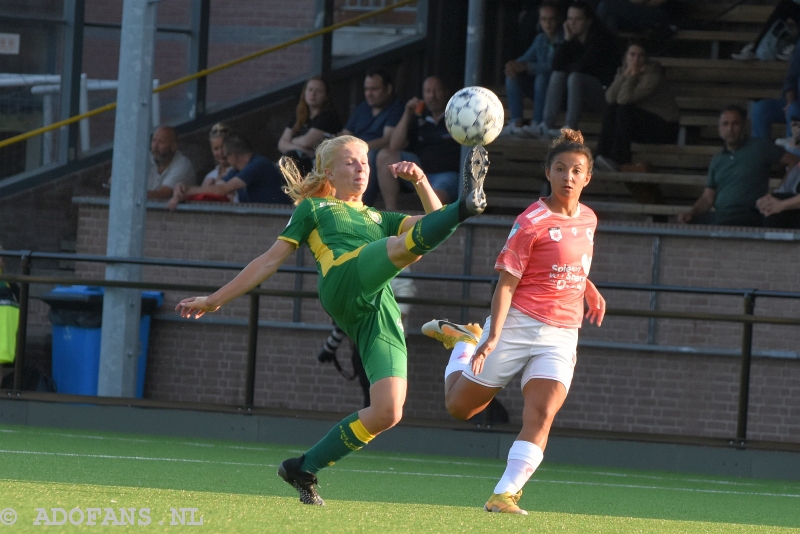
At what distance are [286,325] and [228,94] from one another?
13.5ft

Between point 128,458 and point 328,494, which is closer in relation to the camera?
point 328,494

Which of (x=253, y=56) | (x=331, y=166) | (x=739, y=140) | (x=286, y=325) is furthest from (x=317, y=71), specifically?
(x=331, y=166)

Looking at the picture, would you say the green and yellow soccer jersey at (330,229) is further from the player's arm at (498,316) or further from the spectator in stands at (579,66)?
the spectator in stands at (579,66)

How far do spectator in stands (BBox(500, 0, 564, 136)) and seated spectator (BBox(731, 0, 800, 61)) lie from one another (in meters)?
2.45

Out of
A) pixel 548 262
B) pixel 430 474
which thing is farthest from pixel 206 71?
pixel 548 262

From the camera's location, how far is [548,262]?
20.1 feet

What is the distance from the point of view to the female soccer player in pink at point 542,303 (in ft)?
19.8

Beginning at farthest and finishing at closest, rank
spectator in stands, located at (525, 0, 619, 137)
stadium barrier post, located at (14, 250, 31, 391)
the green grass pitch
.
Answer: spectator in stands, located at (525, 0, 619, 137)
stadium barrier post, located at (14, 250, 31, 391)
the green grass pitch

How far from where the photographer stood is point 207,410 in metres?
10.3

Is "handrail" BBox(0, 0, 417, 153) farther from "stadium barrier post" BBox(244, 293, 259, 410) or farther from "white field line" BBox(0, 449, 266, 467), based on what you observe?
"white field line" BBox(0, 449, 266, 467)

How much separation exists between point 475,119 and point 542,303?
97cm

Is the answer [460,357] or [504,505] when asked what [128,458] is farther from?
[504,505]

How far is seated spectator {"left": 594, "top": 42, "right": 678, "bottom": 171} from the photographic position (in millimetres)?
13227

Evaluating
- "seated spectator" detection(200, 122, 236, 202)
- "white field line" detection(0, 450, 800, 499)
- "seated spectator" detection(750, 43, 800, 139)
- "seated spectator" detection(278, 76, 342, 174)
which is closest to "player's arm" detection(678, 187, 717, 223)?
"seated spectator" detection(750, 43, 800, 139)
